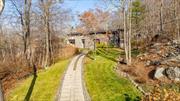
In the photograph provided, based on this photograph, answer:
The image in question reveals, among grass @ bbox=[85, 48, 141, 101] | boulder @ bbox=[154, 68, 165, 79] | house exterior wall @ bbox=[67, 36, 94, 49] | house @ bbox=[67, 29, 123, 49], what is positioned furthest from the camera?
house exterior wall @ bbox=[67, 36, 94, 49]

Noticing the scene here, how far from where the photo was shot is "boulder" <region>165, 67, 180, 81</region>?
29.8m

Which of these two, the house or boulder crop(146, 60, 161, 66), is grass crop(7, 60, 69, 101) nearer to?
boulder crop(146, 60, 161, 66)

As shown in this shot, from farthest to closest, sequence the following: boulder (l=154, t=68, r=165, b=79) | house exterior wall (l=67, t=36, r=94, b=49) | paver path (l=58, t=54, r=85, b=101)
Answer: house exterior wall (l=67, t=36, r=94, b=49) → boulder (l=154, t=68, r=165, b=79) → paver path (l=58, t=54, r=85, b=101)

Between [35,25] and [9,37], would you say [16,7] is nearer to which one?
[35,25]

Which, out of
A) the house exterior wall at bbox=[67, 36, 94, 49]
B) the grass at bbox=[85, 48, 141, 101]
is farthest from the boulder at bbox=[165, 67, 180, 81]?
the house exterior wall at bbox=[67, 36, 94, 49]

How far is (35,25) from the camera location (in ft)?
170

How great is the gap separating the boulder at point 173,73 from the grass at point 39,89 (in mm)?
10933

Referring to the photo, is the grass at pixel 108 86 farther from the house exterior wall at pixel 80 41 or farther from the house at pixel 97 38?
the house exterior wall at pixel 80 41

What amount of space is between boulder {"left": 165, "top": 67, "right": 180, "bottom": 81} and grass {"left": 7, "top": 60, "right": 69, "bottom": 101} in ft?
35.9

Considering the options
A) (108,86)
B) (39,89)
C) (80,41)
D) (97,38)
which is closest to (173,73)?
(108,86)

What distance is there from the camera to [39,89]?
1007 inches

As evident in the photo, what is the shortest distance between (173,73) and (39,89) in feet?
44.1

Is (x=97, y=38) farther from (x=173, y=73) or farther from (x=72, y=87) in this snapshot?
(x=72, y=87)

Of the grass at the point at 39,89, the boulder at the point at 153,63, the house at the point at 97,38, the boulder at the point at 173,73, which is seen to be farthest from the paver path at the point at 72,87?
the house at the point at 97,38
